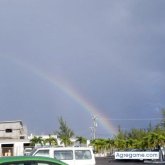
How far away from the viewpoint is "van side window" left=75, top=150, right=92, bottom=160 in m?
22.8

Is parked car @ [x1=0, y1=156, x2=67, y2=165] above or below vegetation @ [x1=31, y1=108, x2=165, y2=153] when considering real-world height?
below

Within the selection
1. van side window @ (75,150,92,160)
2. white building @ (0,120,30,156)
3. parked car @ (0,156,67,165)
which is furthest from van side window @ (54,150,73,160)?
white building @ (0,120,30,156)

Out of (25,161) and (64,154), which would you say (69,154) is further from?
(25,161)

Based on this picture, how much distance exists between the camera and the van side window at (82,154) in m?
22.8

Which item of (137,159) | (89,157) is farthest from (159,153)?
(89,157)

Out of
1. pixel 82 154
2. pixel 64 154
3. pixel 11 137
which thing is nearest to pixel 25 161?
pixel 64 154

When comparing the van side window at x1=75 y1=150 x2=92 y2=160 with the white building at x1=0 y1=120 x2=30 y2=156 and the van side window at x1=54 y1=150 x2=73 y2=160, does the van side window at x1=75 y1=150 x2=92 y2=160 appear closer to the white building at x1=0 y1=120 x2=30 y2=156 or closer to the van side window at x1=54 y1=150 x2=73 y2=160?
the van side window at x1=54 y1=150 x2=73 y2=160

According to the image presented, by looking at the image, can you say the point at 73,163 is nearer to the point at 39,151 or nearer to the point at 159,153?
the point at 39,151

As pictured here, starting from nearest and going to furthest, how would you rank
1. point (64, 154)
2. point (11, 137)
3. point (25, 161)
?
1. point (25, 161)
2. point (64, 154)
3. point (11, 137)

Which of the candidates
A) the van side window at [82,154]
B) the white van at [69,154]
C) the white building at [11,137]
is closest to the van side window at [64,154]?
the white van at [69,154]

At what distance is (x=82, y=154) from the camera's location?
22.9m

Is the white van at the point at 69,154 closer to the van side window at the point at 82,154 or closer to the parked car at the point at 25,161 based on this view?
Answer: the van side window at the point at 82,154

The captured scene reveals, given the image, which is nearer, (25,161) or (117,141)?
(25,161)

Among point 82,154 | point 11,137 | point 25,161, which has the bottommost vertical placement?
point 25,161
